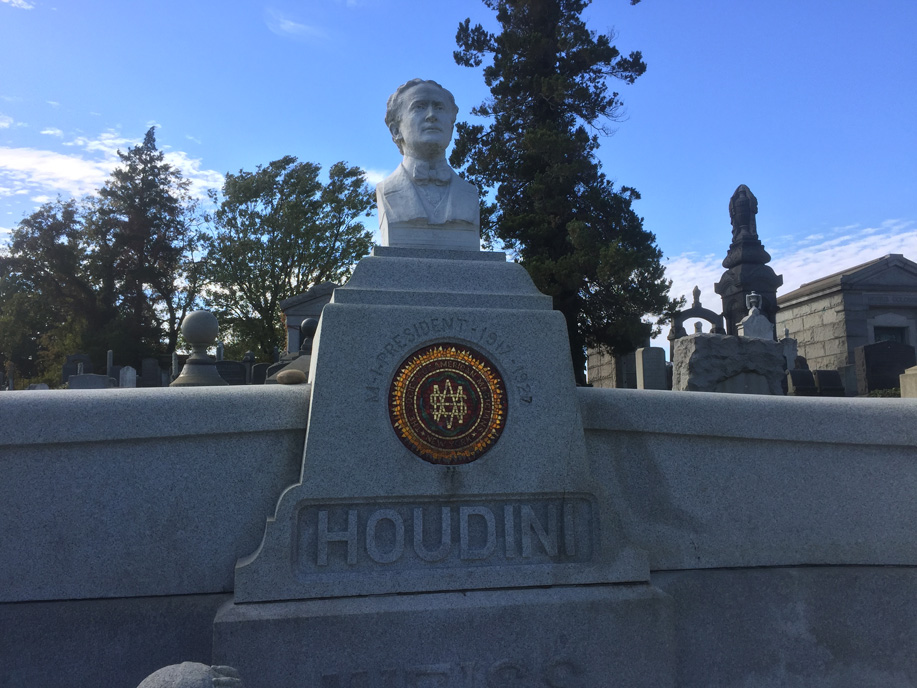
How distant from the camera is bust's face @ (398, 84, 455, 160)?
461 centimetres

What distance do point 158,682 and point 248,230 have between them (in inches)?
1282

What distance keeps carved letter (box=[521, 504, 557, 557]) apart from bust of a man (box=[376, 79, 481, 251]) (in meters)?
1.67

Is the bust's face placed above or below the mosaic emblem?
above

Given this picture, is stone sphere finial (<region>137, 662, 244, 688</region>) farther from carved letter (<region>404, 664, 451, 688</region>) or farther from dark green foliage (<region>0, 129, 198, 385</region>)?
dark green foliage (<region>0, 129, 198, 385</region>)

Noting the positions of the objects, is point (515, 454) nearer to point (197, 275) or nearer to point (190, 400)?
point (190, 400)

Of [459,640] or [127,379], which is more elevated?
[127,379]

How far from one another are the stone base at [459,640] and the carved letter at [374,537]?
19cm

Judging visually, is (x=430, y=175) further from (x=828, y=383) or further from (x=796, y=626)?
(x=828, y=383)

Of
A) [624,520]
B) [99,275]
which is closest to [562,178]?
[624,520]

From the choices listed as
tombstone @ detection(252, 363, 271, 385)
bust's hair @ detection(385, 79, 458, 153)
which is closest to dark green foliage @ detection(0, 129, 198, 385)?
tombstone @ detection(252, 363, 271, 385)

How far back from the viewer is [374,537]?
357cm

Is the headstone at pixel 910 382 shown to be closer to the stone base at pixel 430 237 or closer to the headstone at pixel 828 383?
the stone base at pixel 430 237

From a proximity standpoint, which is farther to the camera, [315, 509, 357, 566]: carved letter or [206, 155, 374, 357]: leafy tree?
[206, 155, 374, 357]: leafy tree

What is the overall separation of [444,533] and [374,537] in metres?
0.36
